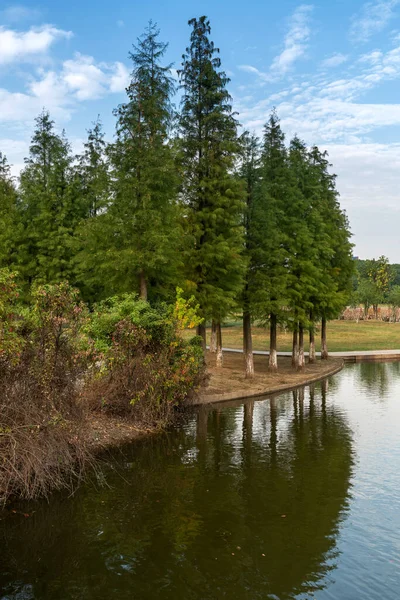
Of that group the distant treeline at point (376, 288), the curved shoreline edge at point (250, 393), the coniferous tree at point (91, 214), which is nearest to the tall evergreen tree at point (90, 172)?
the coniferous tree at point (91, 214)

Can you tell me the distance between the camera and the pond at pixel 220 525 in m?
9.55

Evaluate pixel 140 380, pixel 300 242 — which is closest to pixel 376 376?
pixel 300 242

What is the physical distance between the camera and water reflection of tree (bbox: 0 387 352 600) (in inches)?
378

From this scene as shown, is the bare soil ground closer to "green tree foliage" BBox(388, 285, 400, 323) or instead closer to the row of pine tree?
the row of pine tree

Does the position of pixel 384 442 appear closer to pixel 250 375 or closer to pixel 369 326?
pixel 250 375

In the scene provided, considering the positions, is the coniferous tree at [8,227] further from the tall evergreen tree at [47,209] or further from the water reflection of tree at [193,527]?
the water reflection of tree at [193,527]

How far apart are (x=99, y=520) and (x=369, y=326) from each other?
8001 centimetres

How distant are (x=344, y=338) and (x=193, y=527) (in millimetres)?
64006

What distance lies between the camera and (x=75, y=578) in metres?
9.65

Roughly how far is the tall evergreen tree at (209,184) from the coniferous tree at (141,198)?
256 centimetres

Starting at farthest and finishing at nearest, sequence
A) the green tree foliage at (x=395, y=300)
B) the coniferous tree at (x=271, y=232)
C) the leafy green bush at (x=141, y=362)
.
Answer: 1. the green tree foliage at (x=395, y=300)
2. the coniferous tree at (x=271, y=232)
3. the leafy green bush at (x=141, y=362)

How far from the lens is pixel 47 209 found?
33.7 meters

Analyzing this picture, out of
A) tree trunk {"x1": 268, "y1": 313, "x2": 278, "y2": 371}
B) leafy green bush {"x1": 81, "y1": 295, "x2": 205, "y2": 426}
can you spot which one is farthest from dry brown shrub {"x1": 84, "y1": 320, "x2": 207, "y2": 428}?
tree trunk {"x1": 268, "y1": 313, "x2": 278, "y2": 371}

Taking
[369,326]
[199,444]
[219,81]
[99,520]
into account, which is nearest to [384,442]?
[199,444]
